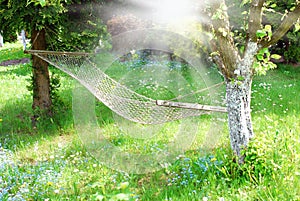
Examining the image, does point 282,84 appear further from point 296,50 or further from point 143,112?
point 143,112

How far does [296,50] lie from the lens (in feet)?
26.2

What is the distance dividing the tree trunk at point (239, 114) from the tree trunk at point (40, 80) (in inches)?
103

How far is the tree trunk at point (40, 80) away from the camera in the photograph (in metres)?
4.21

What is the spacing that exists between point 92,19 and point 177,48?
3.18 meters

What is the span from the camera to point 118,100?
3348 mm

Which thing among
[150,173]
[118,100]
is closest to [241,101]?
[150,173]

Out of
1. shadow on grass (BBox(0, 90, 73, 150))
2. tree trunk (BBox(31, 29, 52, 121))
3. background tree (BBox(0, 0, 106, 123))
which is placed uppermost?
background tree (BBox(0, 0, 106, 123))

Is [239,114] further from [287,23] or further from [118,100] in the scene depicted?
[118,100]

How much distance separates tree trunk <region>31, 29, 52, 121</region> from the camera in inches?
166

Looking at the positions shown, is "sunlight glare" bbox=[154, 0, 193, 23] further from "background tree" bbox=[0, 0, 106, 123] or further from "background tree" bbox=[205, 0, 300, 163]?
"background tree" bbox=[205, 0, 300, 163]

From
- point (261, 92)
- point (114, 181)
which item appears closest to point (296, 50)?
point (261, 92)

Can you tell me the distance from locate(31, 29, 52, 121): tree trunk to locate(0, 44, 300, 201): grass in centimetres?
20

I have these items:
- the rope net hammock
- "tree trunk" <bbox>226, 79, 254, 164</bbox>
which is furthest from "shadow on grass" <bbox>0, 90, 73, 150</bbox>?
"tree trunk" <bbox>226, 79, 254, 164</bbox>

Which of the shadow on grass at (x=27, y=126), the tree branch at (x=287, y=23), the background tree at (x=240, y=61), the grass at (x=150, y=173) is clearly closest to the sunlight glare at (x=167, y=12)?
the grass at (x=150, y=173)
